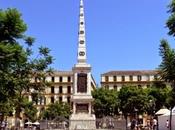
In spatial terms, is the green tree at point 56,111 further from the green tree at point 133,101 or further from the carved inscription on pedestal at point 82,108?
the carved inscription on pedestal at point 82,108

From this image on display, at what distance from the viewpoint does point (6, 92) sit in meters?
37.6

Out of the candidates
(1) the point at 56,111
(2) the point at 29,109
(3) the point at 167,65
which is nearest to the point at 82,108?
(2) the point at 29,109

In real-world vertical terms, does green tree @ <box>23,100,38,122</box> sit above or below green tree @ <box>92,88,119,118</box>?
below

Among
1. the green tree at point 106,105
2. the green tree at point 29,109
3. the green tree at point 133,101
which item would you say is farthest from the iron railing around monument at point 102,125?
the green tree at point 106,105

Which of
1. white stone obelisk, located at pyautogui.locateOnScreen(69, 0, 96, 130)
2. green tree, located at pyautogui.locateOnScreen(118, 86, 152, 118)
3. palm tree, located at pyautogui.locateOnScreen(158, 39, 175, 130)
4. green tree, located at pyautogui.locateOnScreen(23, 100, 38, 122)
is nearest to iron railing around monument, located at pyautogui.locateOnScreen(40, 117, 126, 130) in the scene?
white stone obelisk, located at pyautogui.locateOnScreen(69, 0, 96, 130)

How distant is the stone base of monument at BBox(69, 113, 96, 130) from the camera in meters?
60.8

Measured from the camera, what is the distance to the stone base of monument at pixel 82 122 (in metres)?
60.8

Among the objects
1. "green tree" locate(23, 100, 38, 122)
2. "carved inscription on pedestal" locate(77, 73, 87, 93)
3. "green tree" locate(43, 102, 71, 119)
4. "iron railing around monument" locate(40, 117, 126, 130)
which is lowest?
"iron railing around monument" locate(40, 117, 126, 130)

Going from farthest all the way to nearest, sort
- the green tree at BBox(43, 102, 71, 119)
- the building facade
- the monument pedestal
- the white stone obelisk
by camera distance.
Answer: the building facade, the green tree at BBox(43, 102, 71, 119), the white stone obelisk, the monument pedestal

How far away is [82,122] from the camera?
200 feet

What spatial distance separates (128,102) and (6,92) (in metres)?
62.6

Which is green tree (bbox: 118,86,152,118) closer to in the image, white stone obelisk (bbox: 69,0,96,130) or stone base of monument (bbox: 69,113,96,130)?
white stone obelisk (bbox: 69,0,96,130)

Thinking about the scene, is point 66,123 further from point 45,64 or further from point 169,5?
point 169,5

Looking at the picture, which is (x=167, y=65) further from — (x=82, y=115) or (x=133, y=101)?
(x=133, y=101)
